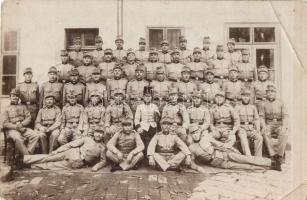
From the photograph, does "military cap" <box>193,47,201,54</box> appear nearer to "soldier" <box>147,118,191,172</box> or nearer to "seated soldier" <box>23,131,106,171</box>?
"soldier" <box>147,118,191,172</box>

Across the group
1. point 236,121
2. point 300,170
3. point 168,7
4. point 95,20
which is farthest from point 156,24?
point 300,170

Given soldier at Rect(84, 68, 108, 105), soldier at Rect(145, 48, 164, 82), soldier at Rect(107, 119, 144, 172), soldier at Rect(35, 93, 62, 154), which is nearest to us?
soldier at Rect(107, 119, 144, 172)

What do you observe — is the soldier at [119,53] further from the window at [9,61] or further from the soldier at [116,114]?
the window at [9,61]

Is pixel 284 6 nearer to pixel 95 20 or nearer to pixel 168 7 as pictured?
pixel 168 7

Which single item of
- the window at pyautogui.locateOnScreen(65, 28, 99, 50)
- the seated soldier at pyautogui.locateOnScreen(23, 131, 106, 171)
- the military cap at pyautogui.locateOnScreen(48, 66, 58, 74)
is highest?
the window at pyautogui.locateOnScreen(65, 28, 99, 50)

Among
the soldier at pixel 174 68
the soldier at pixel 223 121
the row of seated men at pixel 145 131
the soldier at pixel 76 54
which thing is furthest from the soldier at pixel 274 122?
the soldier at pixel 76 54

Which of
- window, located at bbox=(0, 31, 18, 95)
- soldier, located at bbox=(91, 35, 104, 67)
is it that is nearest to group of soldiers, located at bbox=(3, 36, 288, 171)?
soldier, located at bbox=(91, 35, 104, 67)

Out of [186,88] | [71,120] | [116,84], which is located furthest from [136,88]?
[71,120]
